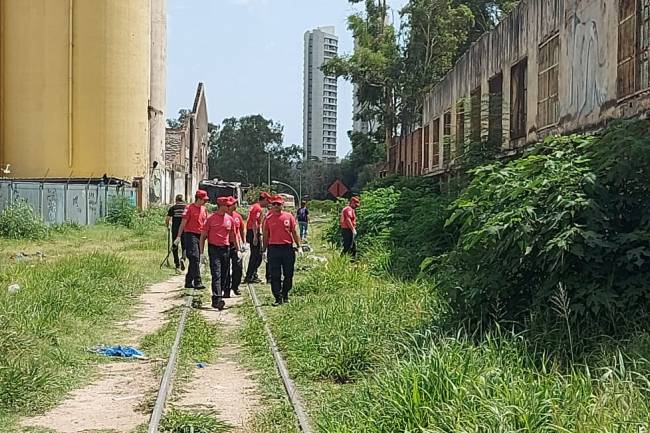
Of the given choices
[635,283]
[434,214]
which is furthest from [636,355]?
[434,214]

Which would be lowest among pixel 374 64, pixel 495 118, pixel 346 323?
pixel 346 323

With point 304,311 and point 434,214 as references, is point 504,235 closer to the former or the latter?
point 304,311

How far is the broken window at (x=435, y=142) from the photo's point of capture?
30328 millimetres

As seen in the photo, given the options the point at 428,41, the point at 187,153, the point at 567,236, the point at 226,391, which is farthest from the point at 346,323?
the point at 187,153

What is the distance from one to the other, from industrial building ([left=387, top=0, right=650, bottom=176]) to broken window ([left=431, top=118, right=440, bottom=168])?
3.11 metres

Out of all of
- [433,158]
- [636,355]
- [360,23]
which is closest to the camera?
[636,355]

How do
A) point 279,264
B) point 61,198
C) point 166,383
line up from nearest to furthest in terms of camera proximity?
point 166,383 < point 279,264 < point 61,198

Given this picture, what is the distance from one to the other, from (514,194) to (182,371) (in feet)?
13.4

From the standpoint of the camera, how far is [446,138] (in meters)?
24.7

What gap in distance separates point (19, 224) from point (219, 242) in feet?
54.4

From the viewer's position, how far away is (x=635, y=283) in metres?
8.18

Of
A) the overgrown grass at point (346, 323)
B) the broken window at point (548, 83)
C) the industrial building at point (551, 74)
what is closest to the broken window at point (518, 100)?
the industrial building at point (551, 74)

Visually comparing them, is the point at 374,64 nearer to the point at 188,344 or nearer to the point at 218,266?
the point at 218,266

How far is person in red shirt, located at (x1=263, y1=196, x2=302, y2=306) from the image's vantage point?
48.1 feet
